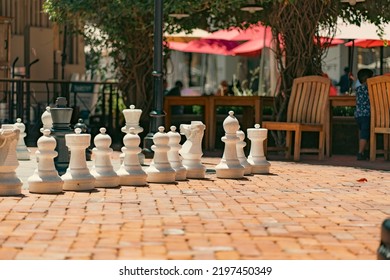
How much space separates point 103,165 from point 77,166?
1.39 feet

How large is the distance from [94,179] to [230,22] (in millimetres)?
9148

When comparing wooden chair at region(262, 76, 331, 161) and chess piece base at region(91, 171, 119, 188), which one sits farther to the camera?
wooden chair at region(262, 76, 331, 161)

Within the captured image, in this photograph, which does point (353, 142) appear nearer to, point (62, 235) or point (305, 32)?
point (305, 32)

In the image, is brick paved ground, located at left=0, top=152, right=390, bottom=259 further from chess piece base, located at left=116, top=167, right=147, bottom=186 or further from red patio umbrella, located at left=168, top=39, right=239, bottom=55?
red patio umbrella, located at left=168, top=39, right=239, bottom=55

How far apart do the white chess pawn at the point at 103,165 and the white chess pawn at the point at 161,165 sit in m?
0.60

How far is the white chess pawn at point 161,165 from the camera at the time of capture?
1061 cm

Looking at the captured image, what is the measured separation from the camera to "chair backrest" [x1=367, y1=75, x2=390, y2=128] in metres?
14.7

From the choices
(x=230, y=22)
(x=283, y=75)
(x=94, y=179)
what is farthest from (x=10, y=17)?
(x=94, y=179)

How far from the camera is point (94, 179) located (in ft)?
32.5

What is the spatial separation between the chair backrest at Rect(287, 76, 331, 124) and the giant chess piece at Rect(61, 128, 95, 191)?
232 inches

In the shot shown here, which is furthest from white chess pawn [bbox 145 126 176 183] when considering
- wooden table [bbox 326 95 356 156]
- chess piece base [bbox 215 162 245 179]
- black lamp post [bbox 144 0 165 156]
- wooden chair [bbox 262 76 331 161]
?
wooden table [bbox 326 95 356 156]

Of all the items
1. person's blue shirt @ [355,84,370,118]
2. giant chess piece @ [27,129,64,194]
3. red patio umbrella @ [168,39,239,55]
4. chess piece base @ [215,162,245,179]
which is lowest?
chess piece base @ [215,162,245,179]

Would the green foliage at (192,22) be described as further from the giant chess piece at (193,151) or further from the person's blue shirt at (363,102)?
the giant chess piece at (193,151)

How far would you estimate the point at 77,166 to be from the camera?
9742 millimetres
